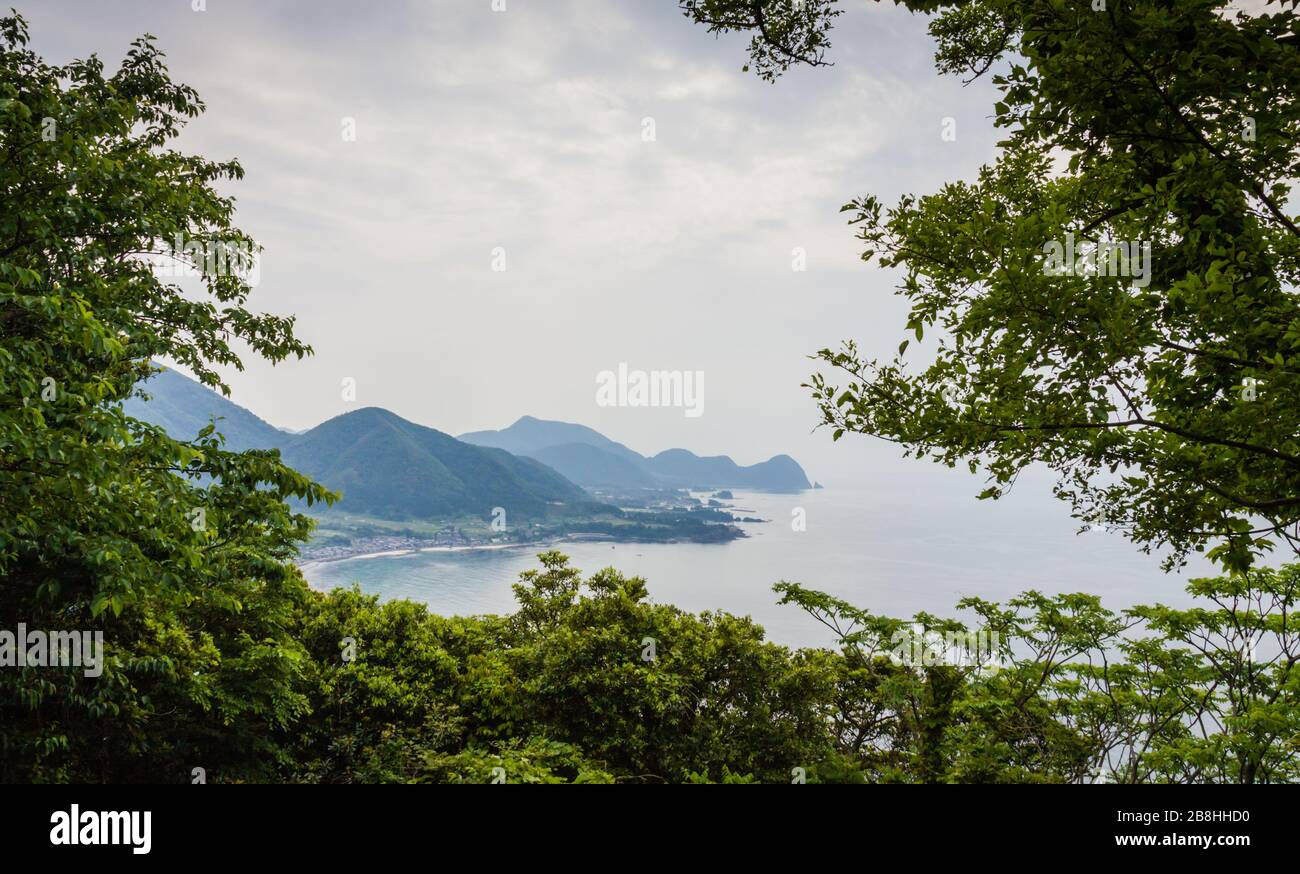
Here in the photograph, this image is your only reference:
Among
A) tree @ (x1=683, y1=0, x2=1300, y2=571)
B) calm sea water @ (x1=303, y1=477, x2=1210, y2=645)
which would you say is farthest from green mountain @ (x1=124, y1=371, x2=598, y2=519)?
tree @ (x1=683, y1=0, x2=1300, y2=571)

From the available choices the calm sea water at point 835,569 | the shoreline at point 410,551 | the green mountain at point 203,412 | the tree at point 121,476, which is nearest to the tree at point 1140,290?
the tree at point 121,476

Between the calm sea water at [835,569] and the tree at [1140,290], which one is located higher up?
the tree at [1140,290]

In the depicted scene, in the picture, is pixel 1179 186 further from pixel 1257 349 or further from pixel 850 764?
pixel 850 764

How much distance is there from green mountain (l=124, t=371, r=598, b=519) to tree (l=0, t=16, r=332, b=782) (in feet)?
271

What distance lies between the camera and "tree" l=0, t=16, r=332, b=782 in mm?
3789

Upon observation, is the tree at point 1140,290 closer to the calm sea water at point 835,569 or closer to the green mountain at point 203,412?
the calm sea water at point 835,569

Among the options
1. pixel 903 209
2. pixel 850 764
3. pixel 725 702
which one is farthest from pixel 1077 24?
pixel 725 702

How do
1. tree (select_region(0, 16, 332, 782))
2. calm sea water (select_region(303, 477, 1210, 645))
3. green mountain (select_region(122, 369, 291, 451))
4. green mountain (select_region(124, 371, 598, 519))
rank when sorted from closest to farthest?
tree (select_region(0, 16, 332, 782)), calm sea water (select_region(303, 477, 1210, 645)), green mountain (select_region(122, 369, 291, 451)), green mountain (select_region(124, 371, 598, 519))

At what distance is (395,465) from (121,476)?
102m

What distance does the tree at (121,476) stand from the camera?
3789 mm

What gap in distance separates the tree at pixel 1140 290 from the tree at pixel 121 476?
4886 millimetres

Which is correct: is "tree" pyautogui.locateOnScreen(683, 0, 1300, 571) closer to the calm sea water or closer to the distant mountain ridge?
the calm sea water

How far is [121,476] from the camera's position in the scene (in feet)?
12.5
